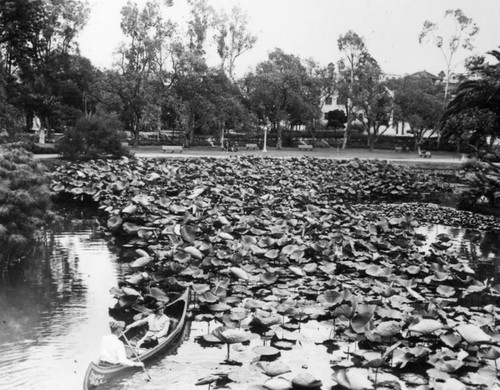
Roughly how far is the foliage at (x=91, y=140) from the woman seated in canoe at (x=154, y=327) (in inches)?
675

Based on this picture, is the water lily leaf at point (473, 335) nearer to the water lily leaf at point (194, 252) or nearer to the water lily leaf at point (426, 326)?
the water lily leaf at point (426, 326)

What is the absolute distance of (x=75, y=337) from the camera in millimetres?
6105

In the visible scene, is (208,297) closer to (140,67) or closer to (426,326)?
(426,326)

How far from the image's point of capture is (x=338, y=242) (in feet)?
27.5

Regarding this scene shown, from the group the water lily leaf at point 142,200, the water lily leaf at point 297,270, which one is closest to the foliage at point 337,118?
the water lily leaf at point 142,200

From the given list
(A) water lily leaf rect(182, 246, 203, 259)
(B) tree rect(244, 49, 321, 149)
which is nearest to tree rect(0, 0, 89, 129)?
(B) tree rect(244, 49, 321, 149)

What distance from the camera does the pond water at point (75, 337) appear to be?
203 inches

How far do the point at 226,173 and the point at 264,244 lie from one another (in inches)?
393

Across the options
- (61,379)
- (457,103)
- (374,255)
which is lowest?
(61,379)

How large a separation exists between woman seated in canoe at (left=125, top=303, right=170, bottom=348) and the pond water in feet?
0.91

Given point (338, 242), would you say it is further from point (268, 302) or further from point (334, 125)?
point (334, 125)

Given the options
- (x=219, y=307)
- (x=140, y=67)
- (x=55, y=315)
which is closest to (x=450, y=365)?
(x=219, y=307)

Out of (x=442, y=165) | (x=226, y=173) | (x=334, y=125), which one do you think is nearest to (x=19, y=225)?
(x=226, y=173)

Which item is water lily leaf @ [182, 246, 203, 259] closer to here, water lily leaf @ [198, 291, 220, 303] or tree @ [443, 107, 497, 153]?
water lily leaf @ [198, 291, 220, 303]
